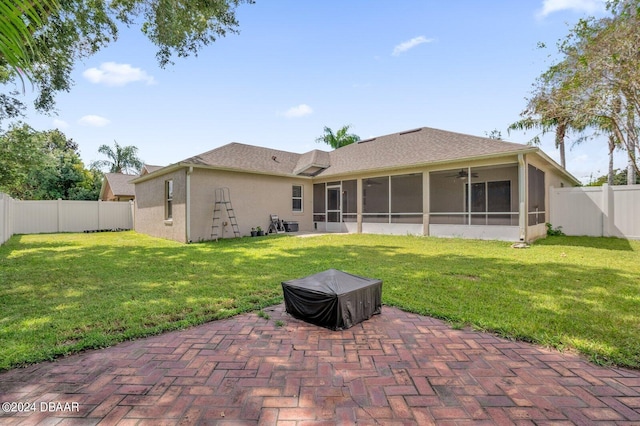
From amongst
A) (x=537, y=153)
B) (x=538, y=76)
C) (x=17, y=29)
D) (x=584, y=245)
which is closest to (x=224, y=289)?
(x=17, y=29)

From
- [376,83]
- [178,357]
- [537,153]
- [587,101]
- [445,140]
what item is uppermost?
[376,83]

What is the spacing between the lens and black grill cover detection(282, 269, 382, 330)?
10.6ft

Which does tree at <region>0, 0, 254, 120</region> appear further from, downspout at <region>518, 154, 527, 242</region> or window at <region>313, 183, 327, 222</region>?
downspout at <region>518, 154, 527, 242</region>

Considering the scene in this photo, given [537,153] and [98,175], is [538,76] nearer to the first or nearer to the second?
[537,153]

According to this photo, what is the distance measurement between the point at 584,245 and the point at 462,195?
5.22m

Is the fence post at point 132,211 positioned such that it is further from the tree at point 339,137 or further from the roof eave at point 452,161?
the tree at point 339,137

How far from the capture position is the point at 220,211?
12102 millimetres

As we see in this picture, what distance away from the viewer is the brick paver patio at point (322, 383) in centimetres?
191

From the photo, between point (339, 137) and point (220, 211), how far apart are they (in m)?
18.0

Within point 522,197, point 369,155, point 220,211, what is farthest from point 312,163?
point 522,197

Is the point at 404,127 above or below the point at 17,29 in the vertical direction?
above

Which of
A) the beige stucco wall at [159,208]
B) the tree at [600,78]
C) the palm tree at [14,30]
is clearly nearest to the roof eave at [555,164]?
the tree at [600,78]

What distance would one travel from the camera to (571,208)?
12.1 m

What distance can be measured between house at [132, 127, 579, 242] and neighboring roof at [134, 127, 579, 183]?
54mm
